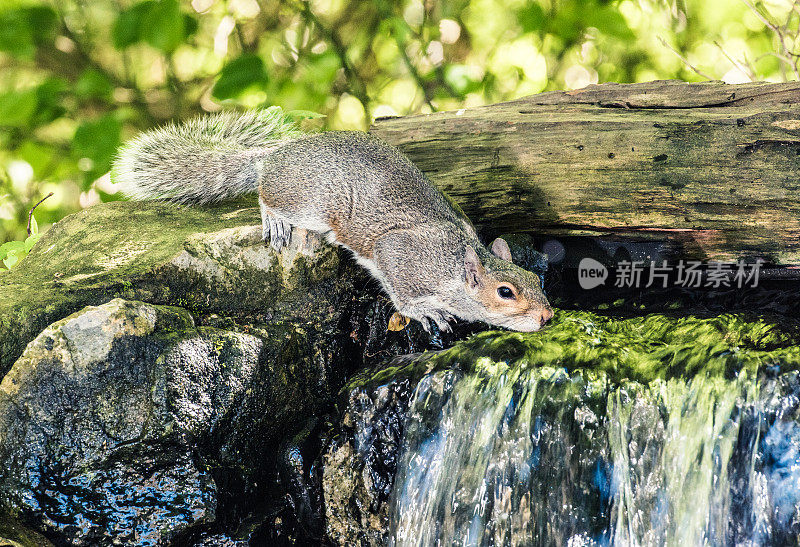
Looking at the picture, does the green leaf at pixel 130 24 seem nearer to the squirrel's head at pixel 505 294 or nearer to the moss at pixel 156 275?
the moss at pixel 156 275

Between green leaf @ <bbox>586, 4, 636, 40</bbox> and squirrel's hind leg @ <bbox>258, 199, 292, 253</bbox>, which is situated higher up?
green leaf @ <bbox>586, 4, 636, 40</bbox>

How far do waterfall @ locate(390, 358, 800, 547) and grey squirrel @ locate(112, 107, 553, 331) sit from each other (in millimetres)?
404

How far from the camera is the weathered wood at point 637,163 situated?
2672mm

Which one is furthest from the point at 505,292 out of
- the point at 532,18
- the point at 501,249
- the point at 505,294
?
the point at 532,18

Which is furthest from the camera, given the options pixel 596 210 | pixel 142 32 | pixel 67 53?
pixel 67 53

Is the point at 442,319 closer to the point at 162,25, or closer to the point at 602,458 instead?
the point at 602,458

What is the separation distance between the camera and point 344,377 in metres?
2.71

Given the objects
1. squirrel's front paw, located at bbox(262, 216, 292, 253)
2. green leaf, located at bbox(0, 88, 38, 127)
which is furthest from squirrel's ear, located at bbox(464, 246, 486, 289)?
green leaf, located at bbox(0, 88, 38, 127)

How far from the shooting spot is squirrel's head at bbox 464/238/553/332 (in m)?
2.63

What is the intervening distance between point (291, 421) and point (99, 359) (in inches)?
28.2

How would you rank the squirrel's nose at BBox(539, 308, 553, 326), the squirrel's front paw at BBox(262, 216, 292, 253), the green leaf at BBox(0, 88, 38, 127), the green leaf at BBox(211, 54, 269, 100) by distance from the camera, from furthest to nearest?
the green leaf at BBox(211, 54, 269, 100)
the green leaf at BBox(0, 88, 38, 127)
the squirrel's front paw at BBox(262, 216, 292, 253)
the squirrel's nose at BBox(539, 308, 553, 326)

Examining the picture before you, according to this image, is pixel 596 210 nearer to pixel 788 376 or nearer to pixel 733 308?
pixel 733 308

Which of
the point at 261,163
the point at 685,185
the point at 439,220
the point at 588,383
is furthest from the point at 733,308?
the point at 261,163

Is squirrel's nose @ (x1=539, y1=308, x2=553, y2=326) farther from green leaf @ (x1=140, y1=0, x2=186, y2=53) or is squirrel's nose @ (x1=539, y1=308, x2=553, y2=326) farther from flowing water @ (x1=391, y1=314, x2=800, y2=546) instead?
green leaf @ (x1=140, y1=0, x2=186, y2=53)
